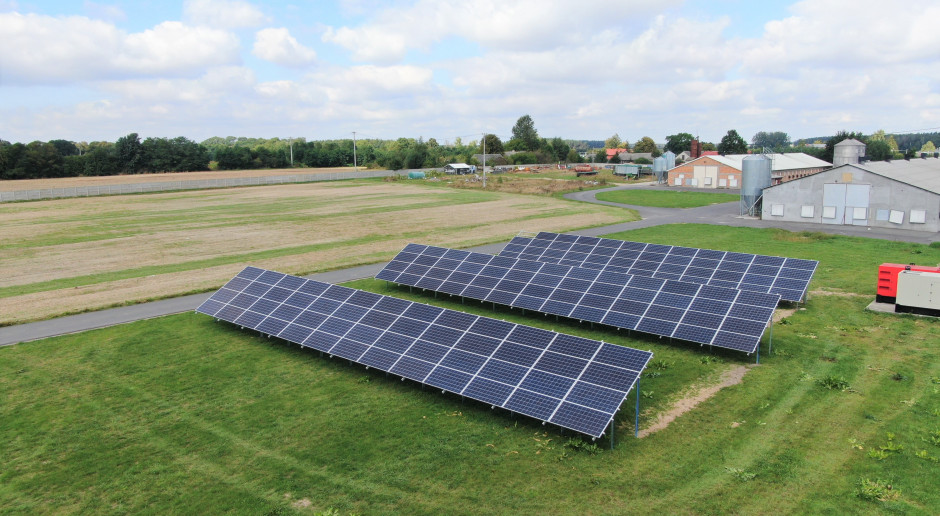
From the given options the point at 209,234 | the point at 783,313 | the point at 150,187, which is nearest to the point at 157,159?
the point at 150,187

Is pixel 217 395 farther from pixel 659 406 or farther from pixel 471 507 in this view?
pixel 659 406

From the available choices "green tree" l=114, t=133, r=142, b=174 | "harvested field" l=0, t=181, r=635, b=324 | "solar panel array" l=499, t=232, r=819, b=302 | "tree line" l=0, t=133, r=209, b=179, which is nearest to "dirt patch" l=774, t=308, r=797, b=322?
"solar panel array" l=499, t=232, r=819, b=302

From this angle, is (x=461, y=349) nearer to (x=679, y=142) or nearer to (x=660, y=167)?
(x=660, y=167)

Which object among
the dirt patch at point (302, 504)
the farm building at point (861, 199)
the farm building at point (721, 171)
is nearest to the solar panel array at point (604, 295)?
the dirt patch at point (302, 504)

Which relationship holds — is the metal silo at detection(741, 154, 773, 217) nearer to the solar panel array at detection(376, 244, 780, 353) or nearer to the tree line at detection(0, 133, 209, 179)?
the solar panel array at detection(376, 244, 780, 353)

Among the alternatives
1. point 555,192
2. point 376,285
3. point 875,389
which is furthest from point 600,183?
point 875,389

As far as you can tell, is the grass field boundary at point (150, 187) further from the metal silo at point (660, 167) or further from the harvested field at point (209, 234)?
the metal silo at point (660, 167)
